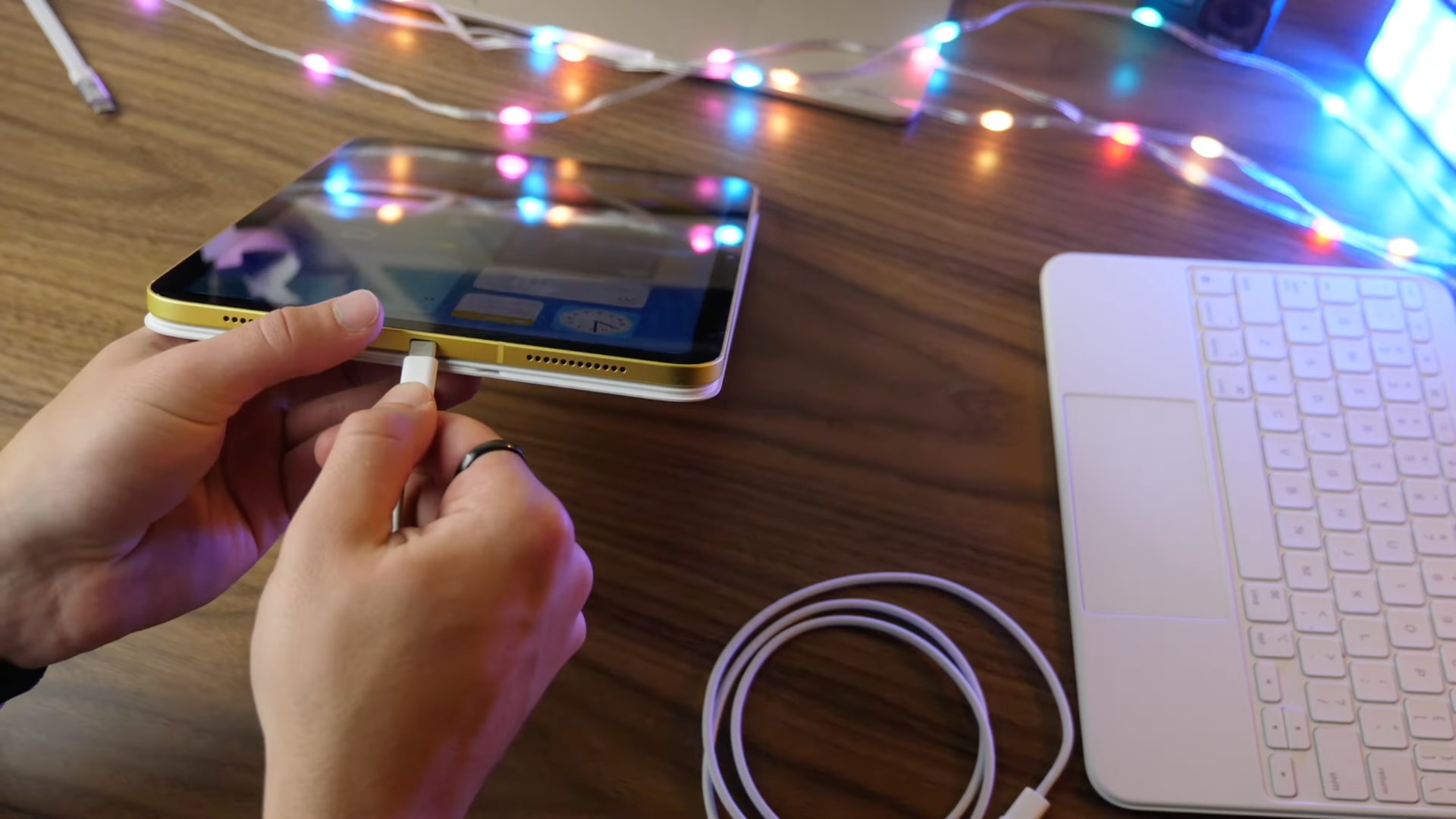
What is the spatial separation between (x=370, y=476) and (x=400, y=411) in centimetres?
4

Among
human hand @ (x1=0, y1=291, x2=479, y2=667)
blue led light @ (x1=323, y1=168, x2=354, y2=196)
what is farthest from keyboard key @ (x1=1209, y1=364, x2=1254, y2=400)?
blue led light @ (x1=323, y1=168, x2=354, y2=196)

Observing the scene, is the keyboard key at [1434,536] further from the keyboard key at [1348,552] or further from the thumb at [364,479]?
the thumb at [364,479]

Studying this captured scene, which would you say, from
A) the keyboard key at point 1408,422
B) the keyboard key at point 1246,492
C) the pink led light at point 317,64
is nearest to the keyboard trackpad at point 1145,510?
the keyboard key at point 1246,492

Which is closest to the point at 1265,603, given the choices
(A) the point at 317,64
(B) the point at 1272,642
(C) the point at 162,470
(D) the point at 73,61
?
(B) the point at 1272,642

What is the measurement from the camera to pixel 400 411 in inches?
16.0

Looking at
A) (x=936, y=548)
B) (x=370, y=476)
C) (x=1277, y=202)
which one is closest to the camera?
(x=370, y=476)

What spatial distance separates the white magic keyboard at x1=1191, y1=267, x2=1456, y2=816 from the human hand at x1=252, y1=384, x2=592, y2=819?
13.9 inches

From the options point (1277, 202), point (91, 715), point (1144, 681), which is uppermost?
point (1277, 202)

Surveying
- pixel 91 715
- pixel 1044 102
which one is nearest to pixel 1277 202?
pixel 1044 102

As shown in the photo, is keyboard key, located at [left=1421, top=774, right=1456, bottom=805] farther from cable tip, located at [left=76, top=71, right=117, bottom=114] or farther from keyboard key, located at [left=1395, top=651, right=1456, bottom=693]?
cable tip, located at [left=76, top=71, right=117, bottom=114]

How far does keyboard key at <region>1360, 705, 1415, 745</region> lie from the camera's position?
0.43 meters

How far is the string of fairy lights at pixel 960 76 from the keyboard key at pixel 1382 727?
0.32 metres

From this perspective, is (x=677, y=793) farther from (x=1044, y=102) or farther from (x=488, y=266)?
(x=1044, y=102)

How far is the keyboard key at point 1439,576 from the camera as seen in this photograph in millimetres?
465
